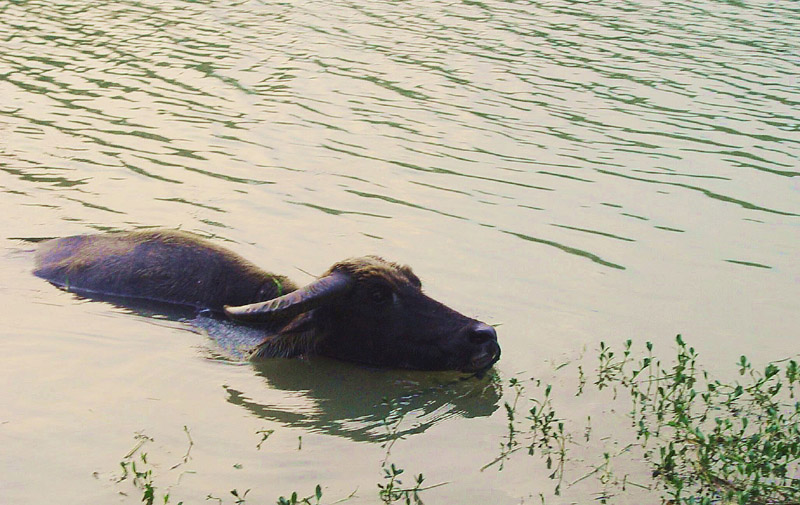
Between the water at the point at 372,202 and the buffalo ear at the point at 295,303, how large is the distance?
0.32 metres

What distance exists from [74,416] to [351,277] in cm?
173

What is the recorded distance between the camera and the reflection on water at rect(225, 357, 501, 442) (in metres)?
5.22

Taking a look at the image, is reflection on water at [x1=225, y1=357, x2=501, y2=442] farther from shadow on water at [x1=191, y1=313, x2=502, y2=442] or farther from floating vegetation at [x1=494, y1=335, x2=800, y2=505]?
floating vegetation at [x1=494, y1=335, x2=800, y2=505]

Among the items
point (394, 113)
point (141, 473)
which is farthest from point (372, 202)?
point (141, 473)

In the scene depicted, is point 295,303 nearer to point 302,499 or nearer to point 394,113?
point 302,499

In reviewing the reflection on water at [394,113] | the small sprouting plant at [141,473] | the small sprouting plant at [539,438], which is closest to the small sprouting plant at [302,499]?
the small sprouting plant at [141,473]

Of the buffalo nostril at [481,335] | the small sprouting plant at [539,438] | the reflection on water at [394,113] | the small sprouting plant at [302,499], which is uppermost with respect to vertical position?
the small sprouting plant at [302,499]

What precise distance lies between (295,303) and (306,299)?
0.07 m

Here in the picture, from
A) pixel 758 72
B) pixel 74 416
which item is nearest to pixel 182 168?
pixel 74 416

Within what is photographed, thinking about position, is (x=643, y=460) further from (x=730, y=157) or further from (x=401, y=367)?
(x=730, y=157)

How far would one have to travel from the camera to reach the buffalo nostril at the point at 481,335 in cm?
580

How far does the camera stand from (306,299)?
5.81 metres

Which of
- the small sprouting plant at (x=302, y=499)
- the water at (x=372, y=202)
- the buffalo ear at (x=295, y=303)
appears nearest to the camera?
the small sprouting plant at (x=302, y=499)

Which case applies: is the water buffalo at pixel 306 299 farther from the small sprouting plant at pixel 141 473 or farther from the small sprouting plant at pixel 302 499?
the small sprouting plant at pixel 302 499
